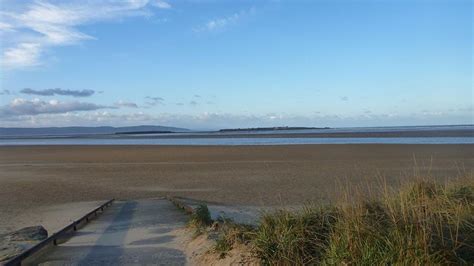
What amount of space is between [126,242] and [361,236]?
494 centimetres

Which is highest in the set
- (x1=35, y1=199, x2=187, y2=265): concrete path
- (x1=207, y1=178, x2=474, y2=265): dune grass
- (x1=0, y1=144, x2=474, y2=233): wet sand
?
(x1=207, y1=178, x2=474, y2=265): dune grass

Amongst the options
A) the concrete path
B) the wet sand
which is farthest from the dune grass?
the wet sand

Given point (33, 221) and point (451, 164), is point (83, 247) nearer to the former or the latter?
point (33, 221)

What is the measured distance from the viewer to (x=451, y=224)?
19.3 feet

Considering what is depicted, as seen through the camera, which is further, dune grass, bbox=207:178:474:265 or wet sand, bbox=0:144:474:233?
wet sand, bbox=0:144:474:233

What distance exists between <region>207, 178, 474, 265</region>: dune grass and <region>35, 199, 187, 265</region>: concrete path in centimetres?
135

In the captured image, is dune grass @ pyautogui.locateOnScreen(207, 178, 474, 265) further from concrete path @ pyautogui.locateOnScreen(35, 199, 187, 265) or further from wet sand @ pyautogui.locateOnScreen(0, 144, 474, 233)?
wet sand @ pyautogui.locateOnScreen(0, 144, 474, 233)

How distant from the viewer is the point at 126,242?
29.0 ft

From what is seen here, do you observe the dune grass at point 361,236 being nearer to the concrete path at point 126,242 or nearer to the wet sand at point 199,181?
the concrete path at point 126,242

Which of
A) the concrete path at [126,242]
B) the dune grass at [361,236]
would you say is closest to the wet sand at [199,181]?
the concrete path at [126,242]

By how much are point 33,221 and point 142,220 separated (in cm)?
348

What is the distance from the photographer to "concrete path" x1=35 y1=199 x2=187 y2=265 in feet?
24.2

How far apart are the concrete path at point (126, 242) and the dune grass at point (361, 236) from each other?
4.44 feet

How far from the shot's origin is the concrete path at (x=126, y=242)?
737 centimetres
